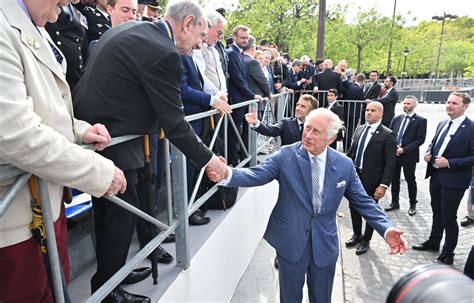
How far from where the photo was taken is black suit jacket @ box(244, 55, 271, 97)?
5594 mm

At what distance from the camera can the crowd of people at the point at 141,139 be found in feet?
4.35

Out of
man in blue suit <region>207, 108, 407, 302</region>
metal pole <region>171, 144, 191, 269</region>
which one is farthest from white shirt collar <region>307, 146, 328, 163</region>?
metal pole <region>171, 144, 191, 269</region>

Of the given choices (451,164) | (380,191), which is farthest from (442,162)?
(380,191)

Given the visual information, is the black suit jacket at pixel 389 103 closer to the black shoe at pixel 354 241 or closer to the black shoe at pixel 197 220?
the black shoe at pixel 354 241

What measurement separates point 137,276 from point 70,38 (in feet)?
5.91

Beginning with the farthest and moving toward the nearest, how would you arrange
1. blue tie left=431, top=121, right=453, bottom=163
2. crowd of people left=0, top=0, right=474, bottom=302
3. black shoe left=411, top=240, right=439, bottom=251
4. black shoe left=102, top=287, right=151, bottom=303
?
black shoe left=411, top=240, right=439, bottom=251 < blue tie left=431, top=121, right=453, bottom=163 < black shoe left=102, top=287, right=151, bottom=303 < crowd of people left=0, top=0, right=474, bottom=302

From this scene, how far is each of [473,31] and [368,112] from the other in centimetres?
6531

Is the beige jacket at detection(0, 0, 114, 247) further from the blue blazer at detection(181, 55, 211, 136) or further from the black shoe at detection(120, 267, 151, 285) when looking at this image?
the blue blazer at detection(181, 55, 211, 136)

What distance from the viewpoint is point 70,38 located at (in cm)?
252

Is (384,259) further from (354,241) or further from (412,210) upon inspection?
(412,210)

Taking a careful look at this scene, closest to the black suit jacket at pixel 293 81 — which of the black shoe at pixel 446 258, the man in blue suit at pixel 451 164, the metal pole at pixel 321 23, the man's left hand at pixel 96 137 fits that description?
the metal pole at pixel 321 23

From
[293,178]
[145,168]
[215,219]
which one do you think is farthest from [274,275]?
[145,168]

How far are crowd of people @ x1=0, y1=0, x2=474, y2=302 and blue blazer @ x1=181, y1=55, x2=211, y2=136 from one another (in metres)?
0.01

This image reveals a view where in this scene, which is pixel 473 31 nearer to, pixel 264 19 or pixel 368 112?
pixel 264 19
